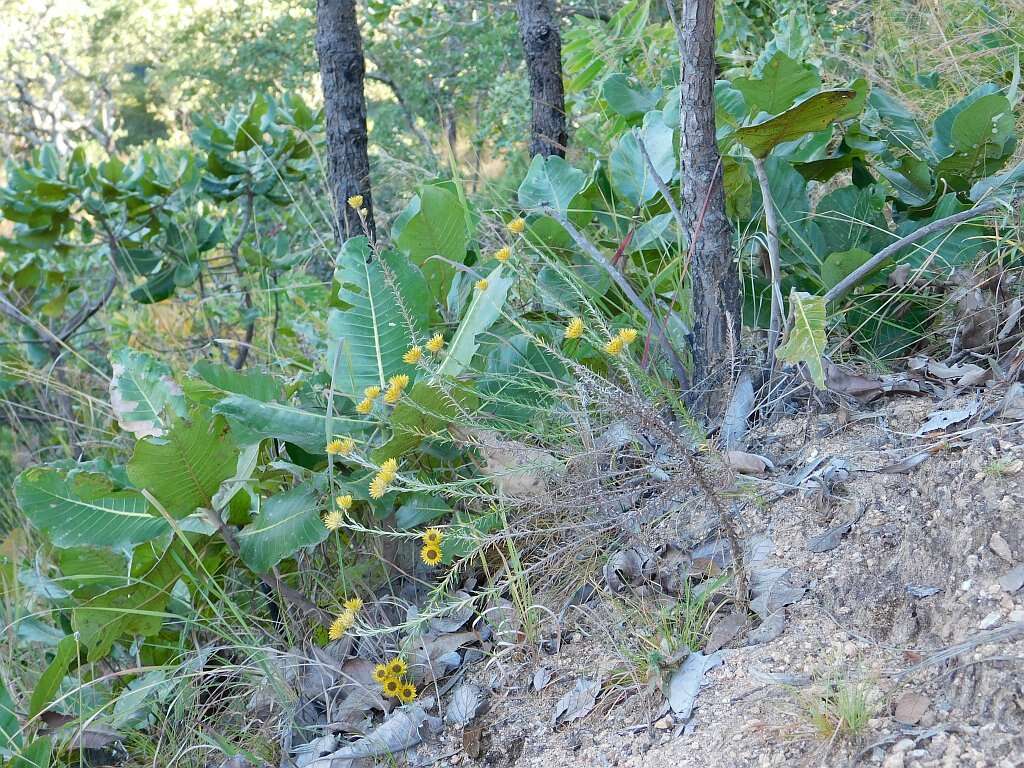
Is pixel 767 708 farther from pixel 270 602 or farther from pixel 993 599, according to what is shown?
pixel 270 602

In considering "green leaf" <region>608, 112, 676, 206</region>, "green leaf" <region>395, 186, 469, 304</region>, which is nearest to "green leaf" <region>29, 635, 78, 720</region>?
"green leaf" <region>395, 186, 469, 304</region>

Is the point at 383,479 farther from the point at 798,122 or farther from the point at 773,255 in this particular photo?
the point at 798,122

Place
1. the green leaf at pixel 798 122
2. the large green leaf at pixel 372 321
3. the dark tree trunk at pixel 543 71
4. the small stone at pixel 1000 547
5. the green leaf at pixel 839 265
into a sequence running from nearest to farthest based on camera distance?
1. the small stone at pixel 1000 547
2. the green leaf at pixel 798 122
3. the green leaf at pixel 839 265
4. the large green leaf at pixel 372 321
5. the dark tree trunk at pixel 543 71

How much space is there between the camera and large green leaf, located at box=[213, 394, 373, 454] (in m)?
1.95

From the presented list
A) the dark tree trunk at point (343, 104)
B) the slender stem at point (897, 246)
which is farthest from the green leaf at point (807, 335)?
the dark tree trunk at point (343, 104)

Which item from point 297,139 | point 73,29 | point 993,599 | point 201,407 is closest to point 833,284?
point 993,599

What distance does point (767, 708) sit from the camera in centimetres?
138

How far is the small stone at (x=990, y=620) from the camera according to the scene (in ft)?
4.35

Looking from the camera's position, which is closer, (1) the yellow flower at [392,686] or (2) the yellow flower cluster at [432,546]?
(2) the yellow flower cluster at [432,546]

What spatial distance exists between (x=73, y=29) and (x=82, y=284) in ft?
33.5

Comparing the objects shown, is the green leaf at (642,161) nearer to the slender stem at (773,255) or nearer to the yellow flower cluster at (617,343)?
the slender stem at (773,255)

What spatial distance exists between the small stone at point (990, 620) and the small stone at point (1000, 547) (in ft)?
0.32

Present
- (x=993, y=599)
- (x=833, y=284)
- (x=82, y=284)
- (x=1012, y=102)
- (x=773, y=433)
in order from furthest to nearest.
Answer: (x=82, y=284) < (x=1012, y=102) < (x=833, y=284) < (x=773, y=433) < (x=993, y=599)

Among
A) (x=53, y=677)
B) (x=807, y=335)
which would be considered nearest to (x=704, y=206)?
(x=807, y=335)
